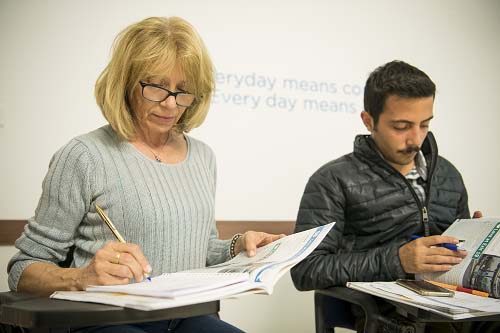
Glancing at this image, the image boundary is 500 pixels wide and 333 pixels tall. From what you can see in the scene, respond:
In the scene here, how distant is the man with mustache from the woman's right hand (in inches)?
27.8

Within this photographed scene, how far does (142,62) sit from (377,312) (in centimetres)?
84

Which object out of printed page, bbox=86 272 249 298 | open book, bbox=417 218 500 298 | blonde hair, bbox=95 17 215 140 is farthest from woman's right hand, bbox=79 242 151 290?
open book, bbox=417 218 500 298

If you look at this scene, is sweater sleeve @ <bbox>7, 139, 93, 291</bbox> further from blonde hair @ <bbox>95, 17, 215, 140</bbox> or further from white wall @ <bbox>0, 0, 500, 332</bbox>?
white wall @ <bbox>0, 0, 500, 332</bbox>

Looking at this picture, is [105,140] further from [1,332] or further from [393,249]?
[393,249]

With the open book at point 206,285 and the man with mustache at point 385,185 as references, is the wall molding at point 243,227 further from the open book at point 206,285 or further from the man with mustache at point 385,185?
the open book at point 206,285

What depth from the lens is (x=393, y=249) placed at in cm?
154

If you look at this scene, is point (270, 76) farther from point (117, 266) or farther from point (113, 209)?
point (117, 266)

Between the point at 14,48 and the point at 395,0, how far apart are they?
172 centimetres

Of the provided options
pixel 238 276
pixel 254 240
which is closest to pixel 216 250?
pixel 254 240

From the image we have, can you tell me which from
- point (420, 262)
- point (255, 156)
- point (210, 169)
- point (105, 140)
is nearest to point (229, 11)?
point (255, 156)

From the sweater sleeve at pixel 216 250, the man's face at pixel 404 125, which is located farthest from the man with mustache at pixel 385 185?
the sweater sleeve at pixel 216 250

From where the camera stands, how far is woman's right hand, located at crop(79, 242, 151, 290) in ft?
3.27

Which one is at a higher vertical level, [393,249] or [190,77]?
[190,77]

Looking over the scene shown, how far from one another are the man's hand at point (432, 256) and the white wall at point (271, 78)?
0.99m
